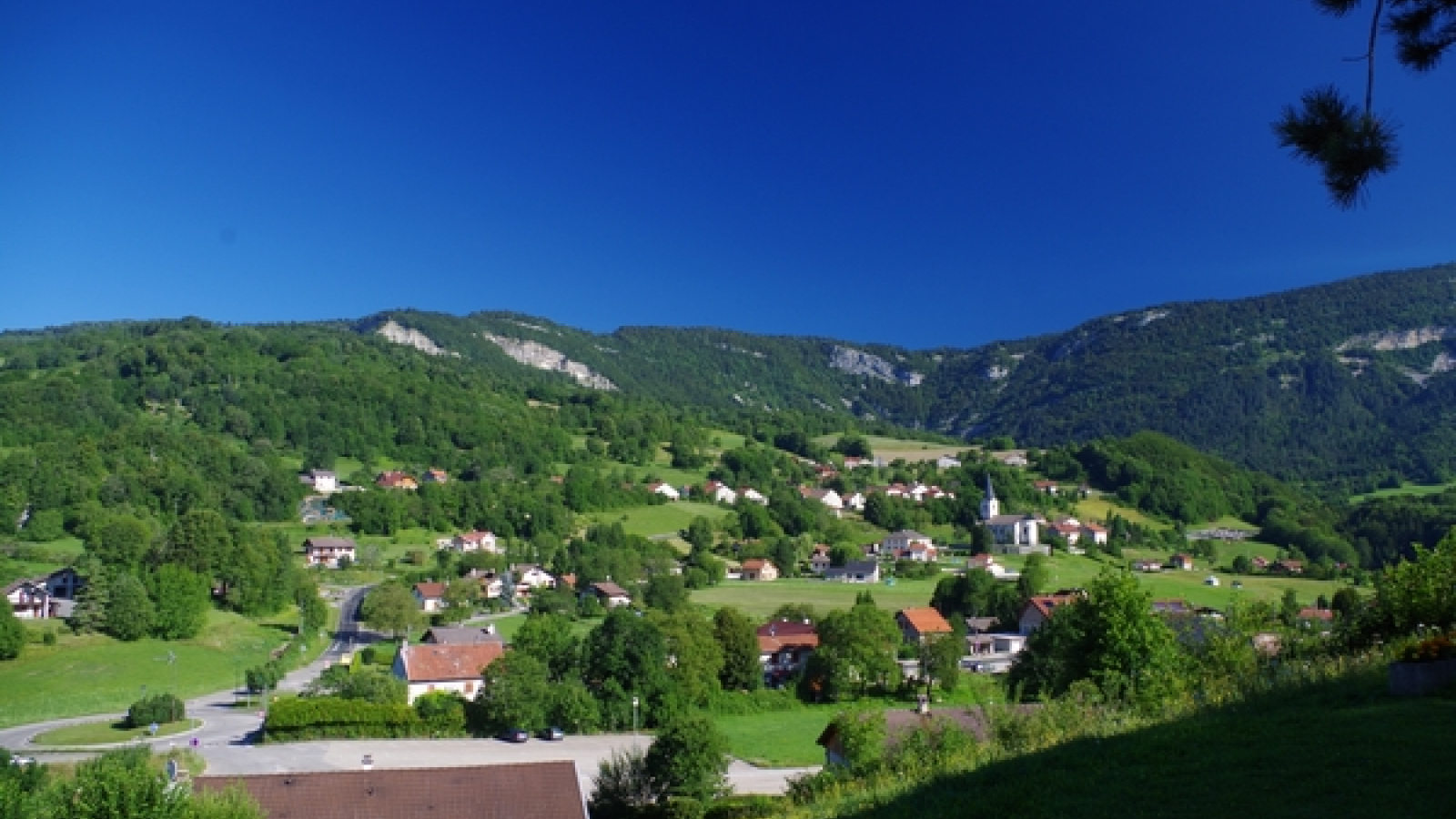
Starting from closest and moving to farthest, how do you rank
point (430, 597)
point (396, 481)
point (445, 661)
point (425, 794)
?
1. point (425, 794)
2. point (445, 661)
3. point (430, 597)
4. point (396, 481)

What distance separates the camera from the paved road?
2783 cm

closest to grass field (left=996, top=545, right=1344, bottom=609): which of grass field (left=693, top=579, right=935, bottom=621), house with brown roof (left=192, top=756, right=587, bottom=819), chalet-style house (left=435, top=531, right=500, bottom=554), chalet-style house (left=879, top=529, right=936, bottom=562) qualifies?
chalet-style house (left=879, top=529, right=936, bottom=562)

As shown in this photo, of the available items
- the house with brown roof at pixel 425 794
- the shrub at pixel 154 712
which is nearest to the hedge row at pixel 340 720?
the shrub at pixel 154 712

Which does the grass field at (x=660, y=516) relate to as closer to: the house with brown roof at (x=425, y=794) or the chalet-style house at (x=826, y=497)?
the chalet-style house at (x=826, y=497)

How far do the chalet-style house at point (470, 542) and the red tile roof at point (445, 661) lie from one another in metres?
35.6

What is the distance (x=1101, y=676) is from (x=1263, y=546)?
Answer: 85.0m

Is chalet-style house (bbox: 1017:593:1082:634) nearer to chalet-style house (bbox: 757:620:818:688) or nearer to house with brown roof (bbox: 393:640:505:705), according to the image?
chalet-style house (bbox: 757:620:818:688)

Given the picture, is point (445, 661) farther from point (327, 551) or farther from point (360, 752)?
point (327, 551)

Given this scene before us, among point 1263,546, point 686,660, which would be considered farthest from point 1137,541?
point 686,660

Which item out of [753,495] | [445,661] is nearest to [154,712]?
[445,661]

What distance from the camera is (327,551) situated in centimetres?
7344

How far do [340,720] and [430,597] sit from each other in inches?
1134

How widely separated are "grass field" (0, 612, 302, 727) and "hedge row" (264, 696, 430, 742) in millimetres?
9565

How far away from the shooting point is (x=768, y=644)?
157 feet
